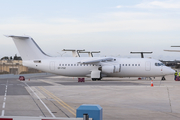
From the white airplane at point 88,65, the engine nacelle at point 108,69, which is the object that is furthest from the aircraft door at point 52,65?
the engine nacelle at point 108,69

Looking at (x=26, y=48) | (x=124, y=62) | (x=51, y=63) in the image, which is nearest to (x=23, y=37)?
(x=26, y=48)

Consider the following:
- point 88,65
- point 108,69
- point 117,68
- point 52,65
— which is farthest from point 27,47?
point 117,68

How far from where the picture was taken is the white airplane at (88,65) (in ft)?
153

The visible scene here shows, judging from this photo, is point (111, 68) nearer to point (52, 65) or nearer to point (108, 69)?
point (108, 69)

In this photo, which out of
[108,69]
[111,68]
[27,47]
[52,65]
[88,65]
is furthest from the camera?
[88,65]

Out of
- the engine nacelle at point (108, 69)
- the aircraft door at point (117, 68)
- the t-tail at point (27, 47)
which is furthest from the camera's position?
the t-tail at point (27, 47)

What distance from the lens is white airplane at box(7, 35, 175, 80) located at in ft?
153

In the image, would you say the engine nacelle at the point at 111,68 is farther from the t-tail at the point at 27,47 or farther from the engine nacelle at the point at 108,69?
the t-tail at the point at 27,47

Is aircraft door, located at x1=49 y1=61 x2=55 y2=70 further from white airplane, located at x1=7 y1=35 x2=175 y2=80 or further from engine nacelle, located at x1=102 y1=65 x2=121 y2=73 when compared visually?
engine nacelle, located at x1=102 y1=65 x2=121 y2=73

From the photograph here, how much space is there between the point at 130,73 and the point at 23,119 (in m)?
41.3

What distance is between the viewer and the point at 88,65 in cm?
4741

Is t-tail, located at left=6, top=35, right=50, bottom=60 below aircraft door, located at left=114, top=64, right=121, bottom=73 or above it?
above

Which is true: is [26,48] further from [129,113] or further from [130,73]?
[129,113]

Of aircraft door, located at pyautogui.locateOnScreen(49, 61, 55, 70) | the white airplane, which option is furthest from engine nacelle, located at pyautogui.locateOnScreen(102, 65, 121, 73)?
aircraft door, located at pyautogui.locateOnScreen(49, 61, 55, 70)
